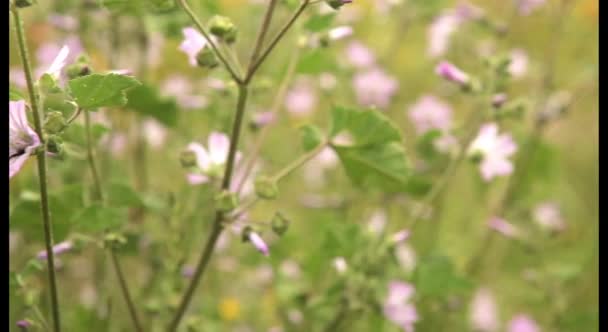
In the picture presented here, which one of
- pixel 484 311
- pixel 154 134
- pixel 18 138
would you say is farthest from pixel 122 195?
pixel 484 311

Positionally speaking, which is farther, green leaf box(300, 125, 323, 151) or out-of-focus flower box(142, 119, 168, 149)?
out-of-focus flower box(142, 119, 168, 149)

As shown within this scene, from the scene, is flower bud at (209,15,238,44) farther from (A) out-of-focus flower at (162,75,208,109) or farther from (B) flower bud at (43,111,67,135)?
(A) out-of-focus flower at (162,75,208,109)

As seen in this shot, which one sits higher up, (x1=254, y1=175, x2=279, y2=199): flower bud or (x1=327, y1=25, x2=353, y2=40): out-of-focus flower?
(x1=327, y1=25, x2=353, y2=40): out-of-focus flower

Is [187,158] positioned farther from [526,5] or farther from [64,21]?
[526,5]

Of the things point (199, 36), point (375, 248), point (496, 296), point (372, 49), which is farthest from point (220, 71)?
point (496, 296)

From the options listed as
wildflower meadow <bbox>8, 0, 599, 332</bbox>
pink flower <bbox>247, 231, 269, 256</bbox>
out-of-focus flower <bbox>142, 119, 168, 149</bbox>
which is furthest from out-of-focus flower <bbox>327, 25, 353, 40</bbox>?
out-of-focus flower <bbox>142, 119, 168, 149</bbox>

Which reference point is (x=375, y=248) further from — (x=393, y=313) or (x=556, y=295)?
(x=556, y=295)
